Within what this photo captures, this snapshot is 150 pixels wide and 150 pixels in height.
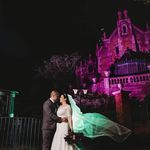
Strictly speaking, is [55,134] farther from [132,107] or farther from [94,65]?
[94,65]

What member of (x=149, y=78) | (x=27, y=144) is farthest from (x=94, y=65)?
(x=27, y=144)

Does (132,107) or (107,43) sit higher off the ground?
(107,43)

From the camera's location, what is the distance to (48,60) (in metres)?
30.2

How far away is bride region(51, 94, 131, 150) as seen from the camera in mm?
5047

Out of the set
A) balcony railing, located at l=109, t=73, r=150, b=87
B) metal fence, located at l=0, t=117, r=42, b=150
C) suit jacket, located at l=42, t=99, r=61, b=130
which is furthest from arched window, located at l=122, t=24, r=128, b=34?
suit jacket, located at l=42, t=99, r=61, b=130

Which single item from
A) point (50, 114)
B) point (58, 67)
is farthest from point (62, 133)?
point (58, 67)

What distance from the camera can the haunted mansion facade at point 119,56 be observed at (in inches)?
1163

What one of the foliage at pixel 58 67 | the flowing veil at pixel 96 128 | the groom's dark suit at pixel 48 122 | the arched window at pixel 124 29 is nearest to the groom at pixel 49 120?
the groom's dark suit at pixel 48 122

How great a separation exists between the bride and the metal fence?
6.86 ft

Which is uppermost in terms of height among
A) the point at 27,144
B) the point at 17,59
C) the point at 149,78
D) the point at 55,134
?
the point at 17,59

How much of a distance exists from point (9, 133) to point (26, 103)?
40.5 ft

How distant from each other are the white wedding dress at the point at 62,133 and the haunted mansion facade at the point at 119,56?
22111 millimetres

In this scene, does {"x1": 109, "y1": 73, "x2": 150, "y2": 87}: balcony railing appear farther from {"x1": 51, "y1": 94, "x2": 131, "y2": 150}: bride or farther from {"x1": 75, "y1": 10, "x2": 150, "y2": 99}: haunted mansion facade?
Answer: {"x1": 51, "y1": 94, "x2": 131, "y2": 150}: bride

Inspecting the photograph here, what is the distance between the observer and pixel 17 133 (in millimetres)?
7848
